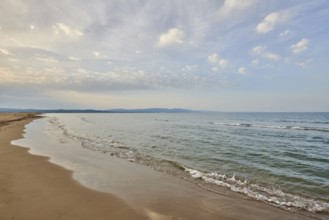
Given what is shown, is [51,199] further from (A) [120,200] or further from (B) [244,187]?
(B) [244,187]

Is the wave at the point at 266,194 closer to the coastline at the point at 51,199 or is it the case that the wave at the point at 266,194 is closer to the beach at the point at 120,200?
the beach at the point at 120,200

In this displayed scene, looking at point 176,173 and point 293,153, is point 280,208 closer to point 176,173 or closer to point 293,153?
point 176,173

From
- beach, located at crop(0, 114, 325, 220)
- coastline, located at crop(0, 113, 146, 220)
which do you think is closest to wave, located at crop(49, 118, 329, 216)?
beach, located at crop(0, 114, 325, 220)

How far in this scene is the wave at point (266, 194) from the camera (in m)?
7.13

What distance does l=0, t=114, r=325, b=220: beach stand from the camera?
240 inches

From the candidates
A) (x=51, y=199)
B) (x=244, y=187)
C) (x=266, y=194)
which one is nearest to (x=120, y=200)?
(x=51, y=199)

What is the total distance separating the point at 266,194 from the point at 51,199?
22.5 ft

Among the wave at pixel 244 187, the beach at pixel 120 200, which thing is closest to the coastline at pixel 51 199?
the beach at pixel 120 200

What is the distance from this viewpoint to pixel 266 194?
825 cm

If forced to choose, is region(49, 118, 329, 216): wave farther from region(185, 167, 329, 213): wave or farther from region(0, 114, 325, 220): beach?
region(0, 114, 325, 220): beach

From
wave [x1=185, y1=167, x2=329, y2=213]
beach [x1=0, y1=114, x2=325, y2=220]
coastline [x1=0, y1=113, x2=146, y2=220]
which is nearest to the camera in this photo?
coastline [x1=0, y1=113, x2=146, y2=220]

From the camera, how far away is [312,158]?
47.3 feet

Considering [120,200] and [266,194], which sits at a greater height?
[120,200]

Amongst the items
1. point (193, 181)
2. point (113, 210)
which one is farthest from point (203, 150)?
point (113, 210)
